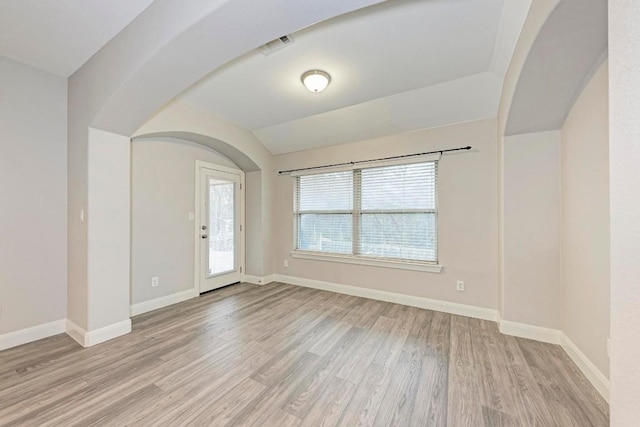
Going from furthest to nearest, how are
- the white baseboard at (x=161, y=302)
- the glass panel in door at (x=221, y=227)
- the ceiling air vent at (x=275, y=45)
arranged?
the glass panel in door at (x=221, y=227)
the white baseboard at (x=161, y=302)
the ceiling air vent at (x=275, y=45)

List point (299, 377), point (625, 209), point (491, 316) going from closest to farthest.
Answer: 1. point (625, 209)
2. point (299, 377)
3. point (491, 316)

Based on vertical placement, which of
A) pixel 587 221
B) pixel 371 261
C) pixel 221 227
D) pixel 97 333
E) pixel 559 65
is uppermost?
pixel 559 65

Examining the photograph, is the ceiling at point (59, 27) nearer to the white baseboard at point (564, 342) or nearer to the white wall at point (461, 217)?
the white wall at point (461, 217)

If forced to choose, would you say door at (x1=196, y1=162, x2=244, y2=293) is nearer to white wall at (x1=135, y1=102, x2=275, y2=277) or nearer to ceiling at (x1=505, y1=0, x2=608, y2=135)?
white wall at (x1=135, y1=102, x2=275, y2=277)

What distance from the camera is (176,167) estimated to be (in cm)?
372

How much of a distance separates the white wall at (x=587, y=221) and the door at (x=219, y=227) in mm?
4446

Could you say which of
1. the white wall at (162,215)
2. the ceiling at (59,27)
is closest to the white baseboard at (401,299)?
the white wall at (162,215)

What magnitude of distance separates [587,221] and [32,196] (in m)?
5.05

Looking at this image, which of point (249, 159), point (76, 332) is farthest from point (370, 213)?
point (76, 332)

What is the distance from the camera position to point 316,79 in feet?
8.57

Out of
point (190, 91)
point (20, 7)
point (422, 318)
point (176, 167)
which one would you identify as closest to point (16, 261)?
point (176, 167)

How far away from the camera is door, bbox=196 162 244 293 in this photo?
4059 millimetres

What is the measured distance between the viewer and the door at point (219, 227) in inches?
160

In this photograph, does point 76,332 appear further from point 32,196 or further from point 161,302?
point 32,196
